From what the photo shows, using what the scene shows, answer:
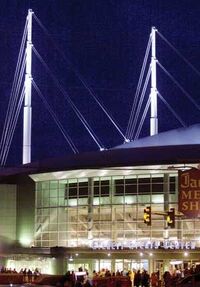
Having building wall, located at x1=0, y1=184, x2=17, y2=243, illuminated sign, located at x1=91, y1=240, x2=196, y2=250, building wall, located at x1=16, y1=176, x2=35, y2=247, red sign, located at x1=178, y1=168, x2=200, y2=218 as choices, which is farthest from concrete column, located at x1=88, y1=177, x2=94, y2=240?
red sign, located at x1=178, y1=168, x2=200, y2=218

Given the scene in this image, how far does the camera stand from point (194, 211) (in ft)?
98.9


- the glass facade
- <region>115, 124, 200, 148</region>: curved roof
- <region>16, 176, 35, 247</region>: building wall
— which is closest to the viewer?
the glass facade

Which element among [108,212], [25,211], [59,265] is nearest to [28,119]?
[25,211]

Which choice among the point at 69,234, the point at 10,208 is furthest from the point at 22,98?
the point at 69,234

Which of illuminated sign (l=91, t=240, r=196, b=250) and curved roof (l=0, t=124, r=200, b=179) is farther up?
curved roof (l=0, t=124, r=200, b=179)

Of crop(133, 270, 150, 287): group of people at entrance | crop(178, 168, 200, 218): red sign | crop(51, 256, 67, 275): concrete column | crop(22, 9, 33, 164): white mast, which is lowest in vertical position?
crop(133, 270, 150, 287): group of people at entrance

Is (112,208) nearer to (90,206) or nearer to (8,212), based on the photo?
(90,206)

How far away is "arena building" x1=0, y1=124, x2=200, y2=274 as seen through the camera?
4797 cm

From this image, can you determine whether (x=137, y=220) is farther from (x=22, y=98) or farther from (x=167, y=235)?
(x=22, y=98)

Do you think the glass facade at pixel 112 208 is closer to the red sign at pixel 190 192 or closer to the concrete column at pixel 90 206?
the concrete column at pixel 90 206

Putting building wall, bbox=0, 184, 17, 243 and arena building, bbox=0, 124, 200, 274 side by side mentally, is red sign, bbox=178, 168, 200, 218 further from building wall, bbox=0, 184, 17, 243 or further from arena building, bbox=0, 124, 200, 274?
building wall, bbox=0, 184, 17, 243

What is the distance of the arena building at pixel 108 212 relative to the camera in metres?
48.0

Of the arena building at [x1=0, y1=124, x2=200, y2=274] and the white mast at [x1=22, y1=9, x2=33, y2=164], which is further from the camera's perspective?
the white mast at [x1=22, y1=9, x2=33, y2=164]

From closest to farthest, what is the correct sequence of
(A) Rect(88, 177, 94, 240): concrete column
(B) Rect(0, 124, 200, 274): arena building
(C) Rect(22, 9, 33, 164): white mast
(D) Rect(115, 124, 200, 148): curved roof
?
1. (B) Rect(0, 124, 200, 274): arena building
2. (A) Rect(88, 177, 94, 240): concrete column
3. (D) Rect(115, 124, 200, 148): curved roof
4. (C) Rect(22, 9, 33, 164): white mast
